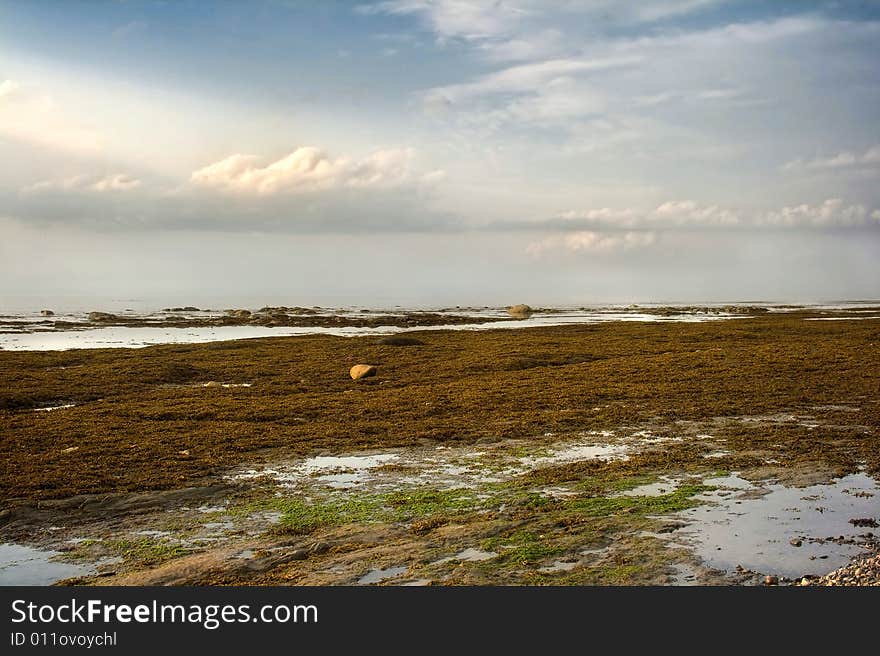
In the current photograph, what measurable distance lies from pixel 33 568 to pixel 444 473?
671 centimetres

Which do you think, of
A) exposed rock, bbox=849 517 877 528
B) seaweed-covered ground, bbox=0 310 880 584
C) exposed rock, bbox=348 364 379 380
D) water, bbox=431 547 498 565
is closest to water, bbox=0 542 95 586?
seaweed-covered ground, bbox=0 310 880 584

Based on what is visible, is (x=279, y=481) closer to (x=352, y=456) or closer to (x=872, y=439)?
(x=352, y=456)

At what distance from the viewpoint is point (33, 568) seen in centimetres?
824

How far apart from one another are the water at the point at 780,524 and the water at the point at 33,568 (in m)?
7.63

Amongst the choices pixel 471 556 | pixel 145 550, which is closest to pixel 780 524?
pixel 471 556

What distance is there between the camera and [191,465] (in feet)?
42.8

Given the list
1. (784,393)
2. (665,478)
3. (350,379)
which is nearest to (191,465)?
(665,478)

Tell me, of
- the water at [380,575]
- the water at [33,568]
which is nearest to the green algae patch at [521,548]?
the water at [380,575]

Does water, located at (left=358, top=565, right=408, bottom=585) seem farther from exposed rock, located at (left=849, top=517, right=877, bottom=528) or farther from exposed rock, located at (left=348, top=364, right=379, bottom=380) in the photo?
exposed rock, located at (left=348, top=364, right=379, bottom=380)

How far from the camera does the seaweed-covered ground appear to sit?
825 centimetres

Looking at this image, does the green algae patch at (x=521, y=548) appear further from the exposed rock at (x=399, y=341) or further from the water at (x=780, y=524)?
the exposed rock at (x=399, y=341)

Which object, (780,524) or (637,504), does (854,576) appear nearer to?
(780,524)

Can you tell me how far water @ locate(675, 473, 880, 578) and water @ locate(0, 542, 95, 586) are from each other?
301 inches

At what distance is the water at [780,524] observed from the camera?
8055 mm
